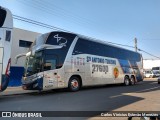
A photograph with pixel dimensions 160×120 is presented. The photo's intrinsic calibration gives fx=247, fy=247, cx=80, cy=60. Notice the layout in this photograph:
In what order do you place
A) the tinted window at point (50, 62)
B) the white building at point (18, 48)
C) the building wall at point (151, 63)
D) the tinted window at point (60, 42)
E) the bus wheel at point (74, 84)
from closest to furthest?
the tinted window at point (50, 62) → the tinted window at point (60, 42) → the bus wheel at point (74, 84) → the white building at point (18, 48) → the building wall at point (151, 63)

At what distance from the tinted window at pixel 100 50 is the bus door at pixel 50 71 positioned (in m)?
1.96

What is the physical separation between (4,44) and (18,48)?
567 inches

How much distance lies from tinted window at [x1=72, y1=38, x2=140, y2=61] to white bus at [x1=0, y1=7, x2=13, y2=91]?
5791mm

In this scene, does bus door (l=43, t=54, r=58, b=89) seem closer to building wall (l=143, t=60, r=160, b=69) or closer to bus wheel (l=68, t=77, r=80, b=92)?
bus wheel (l=68, t=77, r=80, b=92)

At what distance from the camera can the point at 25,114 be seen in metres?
8.25

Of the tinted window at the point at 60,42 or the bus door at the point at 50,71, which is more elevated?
the tinted window at the point at 60,42

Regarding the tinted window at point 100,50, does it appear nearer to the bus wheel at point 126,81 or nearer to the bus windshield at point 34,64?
the bus wheel at point 126,81

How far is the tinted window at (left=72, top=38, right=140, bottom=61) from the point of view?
17188 mm

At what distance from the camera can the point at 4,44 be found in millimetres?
11367

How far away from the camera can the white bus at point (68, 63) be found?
572 inches

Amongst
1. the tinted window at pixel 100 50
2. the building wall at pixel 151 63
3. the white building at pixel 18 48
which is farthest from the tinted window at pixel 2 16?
the building wall at pixel 151 63

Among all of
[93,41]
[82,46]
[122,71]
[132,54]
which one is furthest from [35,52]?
[132,54]

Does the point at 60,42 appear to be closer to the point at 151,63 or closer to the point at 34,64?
the point at 34,64

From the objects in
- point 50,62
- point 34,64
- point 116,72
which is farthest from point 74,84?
point 116,72
